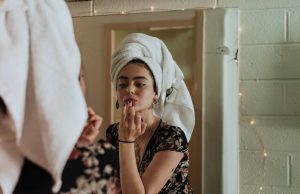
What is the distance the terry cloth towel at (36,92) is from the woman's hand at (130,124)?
25 cm

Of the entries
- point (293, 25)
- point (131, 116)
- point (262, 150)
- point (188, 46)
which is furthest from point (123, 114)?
point (293, 25)

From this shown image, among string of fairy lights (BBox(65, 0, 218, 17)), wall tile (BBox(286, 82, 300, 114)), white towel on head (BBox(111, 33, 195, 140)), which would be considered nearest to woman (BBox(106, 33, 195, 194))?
white towel on head (BBox(111, 33, 195, 140))

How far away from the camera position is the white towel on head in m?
0.79

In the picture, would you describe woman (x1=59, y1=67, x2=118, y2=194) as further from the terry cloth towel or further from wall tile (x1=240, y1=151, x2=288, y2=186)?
wall tile (x1=240, y1=151, x2=288, y2=186)

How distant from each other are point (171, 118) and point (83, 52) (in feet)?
0.81

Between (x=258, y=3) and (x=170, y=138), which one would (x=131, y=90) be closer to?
(x=170, y=138)

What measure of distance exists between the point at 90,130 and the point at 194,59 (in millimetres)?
328

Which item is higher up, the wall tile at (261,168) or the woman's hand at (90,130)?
the woman's hand at (90,130)

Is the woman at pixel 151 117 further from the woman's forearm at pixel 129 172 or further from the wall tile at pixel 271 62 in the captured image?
the wall tile at pixel 271 62

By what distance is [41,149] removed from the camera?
509 millimetres

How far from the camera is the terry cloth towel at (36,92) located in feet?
1.62

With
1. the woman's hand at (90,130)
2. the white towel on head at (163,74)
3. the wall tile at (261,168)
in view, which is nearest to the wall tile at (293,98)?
the wall tile at (261,168)

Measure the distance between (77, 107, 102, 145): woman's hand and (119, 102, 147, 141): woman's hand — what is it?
0.21ft

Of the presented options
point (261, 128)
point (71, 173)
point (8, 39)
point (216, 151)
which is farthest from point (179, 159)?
point (8, 39)
